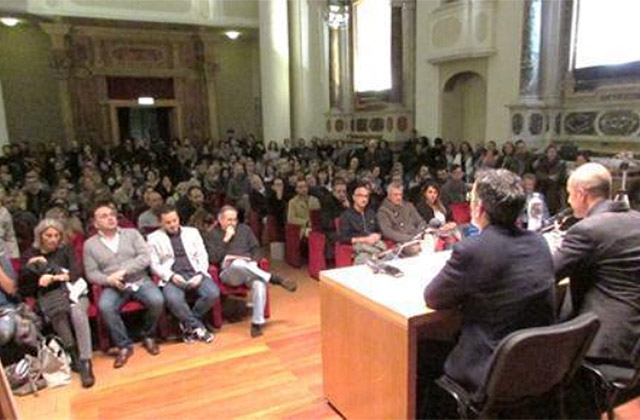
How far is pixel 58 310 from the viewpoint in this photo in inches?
126

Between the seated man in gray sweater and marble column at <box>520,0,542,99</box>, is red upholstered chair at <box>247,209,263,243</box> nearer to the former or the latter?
the seated man in gray sweater

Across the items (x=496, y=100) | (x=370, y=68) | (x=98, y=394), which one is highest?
(x=370, y=68)

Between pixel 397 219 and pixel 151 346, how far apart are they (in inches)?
92.0

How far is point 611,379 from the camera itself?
2.02 m

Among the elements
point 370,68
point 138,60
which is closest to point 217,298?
point 370,68

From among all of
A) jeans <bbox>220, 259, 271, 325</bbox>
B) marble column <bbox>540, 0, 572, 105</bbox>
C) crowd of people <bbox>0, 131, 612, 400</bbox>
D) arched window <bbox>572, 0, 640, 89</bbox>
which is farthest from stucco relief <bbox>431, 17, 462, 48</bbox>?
jeans <bbox>220, 259, 271, 325</bbox>

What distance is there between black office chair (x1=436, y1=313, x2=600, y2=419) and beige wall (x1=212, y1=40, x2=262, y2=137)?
45.1 feet

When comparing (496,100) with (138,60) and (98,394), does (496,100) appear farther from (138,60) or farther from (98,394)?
(138,60)

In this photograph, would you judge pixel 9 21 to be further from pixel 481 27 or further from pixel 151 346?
pixel 151 346

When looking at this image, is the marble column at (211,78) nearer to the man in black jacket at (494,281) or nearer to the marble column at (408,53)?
the marble column at (408,53)

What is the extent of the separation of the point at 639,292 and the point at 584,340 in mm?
523

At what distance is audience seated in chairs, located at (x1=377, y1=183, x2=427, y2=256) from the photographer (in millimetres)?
4551

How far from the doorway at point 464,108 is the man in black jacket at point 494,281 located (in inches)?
336

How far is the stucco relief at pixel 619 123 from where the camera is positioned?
7.26 meters
